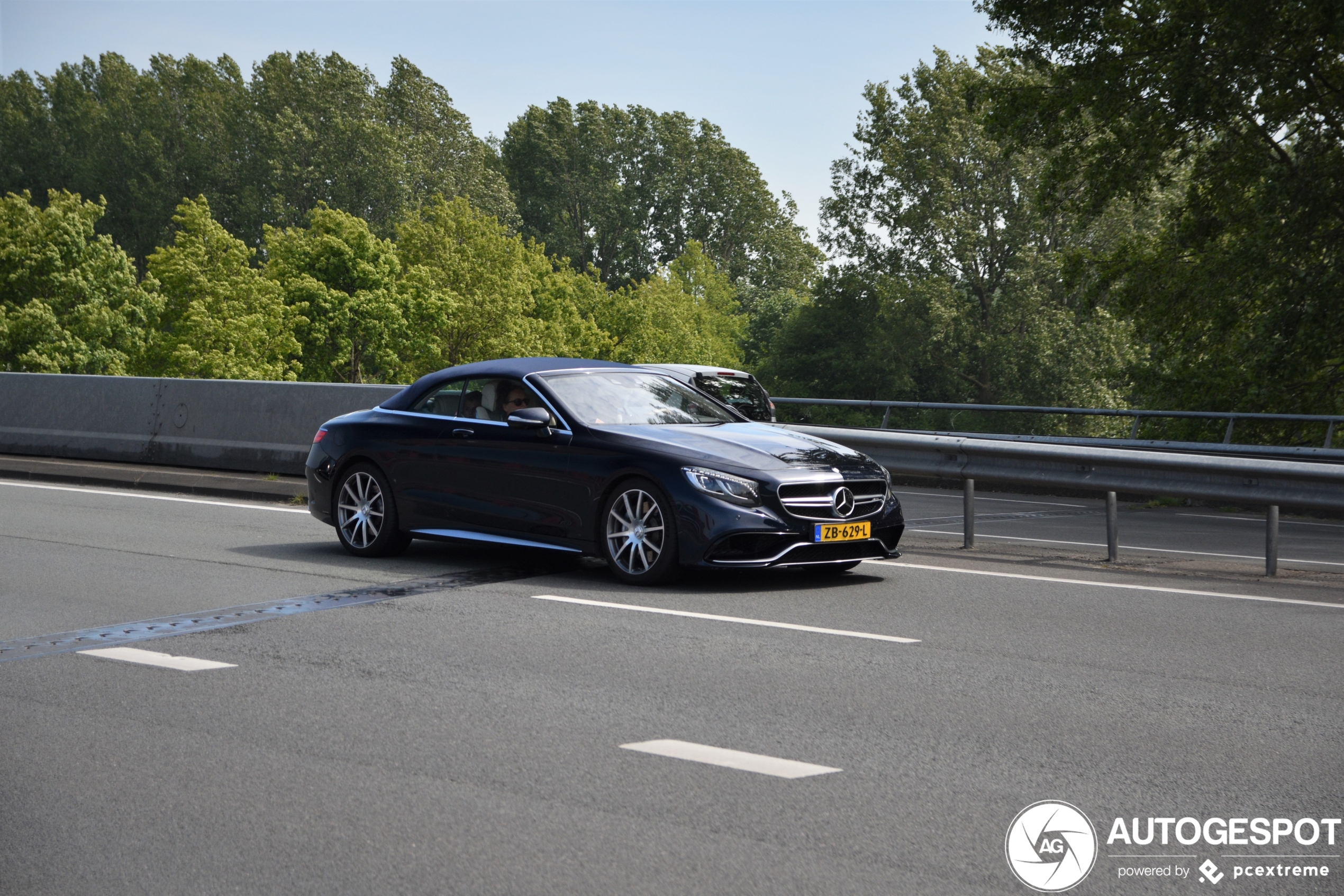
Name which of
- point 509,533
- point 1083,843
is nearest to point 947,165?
point 509,533

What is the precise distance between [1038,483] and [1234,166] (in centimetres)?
1272

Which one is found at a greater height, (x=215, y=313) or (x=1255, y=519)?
(x=215, y=313)

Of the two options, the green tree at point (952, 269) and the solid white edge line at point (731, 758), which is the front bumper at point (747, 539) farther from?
the green tree at point (952, 269)

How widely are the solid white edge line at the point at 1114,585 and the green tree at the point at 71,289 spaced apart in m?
61.1

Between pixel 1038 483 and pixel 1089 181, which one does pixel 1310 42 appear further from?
pixel 1038 483

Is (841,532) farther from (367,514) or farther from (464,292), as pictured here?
(464,292)

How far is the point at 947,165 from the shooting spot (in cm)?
5888

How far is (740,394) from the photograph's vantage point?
17062 mm

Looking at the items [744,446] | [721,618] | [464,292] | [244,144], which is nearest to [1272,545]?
[744,446]

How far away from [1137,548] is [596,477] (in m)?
5.39

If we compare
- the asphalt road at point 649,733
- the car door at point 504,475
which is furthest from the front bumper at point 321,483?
the asphalt road at point 649,733

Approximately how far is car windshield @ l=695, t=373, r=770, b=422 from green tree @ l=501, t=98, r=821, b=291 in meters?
88.1

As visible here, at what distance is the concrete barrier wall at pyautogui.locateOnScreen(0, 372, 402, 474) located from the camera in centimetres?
1694

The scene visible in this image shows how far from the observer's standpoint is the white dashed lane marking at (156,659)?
6.78 meters
